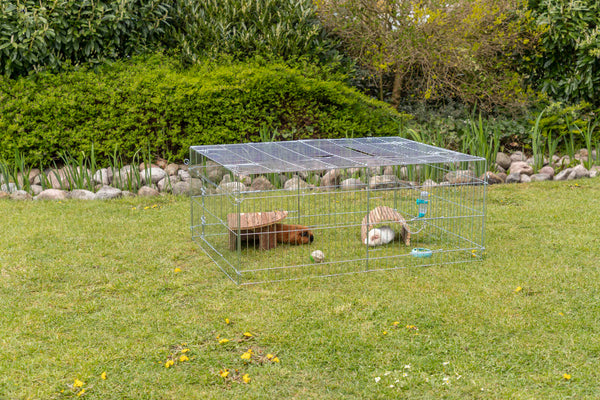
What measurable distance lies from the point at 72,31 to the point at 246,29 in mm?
2293

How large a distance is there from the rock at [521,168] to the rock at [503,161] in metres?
0.18

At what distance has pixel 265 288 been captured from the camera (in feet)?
15.6

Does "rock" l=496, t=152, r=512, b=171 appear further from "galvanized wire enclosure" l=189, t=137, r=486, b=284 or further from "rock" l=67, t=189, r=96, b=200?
"rock" l=67, t=189, r=96, b=200

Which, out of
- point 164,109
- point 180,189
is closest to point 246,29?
point 164,109

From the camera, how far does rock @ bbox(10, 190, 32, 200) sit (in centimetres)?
755

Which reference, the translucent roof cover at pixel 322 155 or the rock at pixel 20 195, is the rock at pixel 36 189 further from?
the translucent roof cover at pixel 322 155

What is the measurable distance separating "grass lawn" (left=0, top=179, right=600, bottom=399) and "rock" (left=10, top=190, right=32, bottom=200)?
5.29ft

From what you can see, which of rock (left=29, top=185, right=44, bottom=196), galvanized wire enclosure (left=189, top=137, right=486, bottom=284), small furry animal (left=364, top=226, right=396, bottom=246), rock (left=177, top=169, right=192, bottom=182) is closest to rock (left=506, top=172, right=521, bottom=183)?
galvanized wire enclosure (left=189, top=137, right=486, bottom=284)

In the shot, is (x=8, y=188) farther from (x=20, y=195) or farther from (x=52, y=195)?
(x=52, y=195)

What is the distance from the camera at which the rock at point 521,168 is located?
8812 millimetres

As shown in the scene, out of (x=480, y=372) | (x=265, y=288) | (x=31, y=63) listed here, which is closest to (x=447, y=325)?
(x=480, y=372)

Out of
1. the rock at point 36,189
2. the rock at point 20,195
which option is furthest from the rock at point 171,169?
the rock at point 20,195

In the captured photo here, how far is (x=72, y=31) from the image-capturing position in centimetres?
852

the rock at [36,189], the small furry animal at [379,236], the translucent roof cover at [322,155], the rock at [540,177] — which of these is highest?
the translucent roof cover at [322,155]
